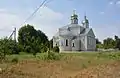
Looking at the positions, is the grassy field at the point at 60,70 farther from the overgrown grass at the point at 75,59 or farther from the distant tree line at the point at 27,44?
the distant tree line at the point at 27,44

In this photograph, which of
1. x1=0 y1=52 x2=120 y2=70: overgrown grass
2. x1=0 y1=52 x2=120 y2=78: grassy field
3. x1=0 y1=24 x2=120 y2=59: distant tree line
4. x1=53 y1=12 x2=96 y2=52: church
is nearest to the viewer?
x1=0 y1=52 x2=120 y2=78: grassy field

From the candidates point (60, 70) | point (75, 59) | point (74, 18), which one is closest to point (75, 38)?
point (74, 18)

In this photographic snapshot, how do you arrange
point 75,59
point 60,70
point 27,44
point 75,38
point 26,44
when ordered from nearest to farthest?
point 60,70 → point 75,59 → point 27,44 → point 26,44 → point 75,38

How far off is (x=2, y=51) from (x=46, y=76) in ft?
46.4

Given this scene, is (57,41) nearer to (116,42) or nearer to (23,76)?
(116,42)

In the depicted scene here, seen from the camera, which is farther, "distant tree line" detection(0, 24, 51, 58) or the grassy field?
"distant tree line" detection(0, 24, 51, 58)

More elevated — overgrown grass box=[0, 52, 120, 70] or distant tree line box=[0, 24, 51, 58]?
distant tree line box=[0, 24, 51, 58]

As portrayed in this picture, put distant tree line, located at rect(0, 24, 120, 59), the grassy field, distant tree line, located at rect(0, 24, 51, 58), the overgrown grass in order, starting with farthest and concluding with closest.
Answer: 1. distant tree line, located at rect(0, 24, 120, 59)
2. distant tree line, located at rect(0, 24, 51, 58)
3. the overgrown grass
4. the grassy field

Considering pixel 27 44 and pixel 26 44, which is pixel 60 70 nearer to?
pixel 27 44

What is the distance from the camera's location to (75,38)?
70.9m

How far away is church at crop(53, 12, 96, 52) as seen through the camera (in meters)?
69.6

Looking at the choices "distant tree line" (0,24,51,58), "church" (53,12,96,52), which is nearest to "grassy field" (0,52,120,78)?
"distant tree line" (0,24,51,58)

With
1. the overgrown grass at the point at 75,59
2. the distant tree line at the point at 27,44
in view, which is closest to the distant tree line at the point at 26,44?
the distant tree line at the point at 27,44

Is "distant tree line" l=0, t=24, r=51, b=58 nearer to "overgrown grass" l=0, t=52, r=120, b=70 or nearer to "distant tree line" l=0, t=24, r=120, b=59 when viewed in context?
"distant tree line" l=0, t=24, r=120, b=59
